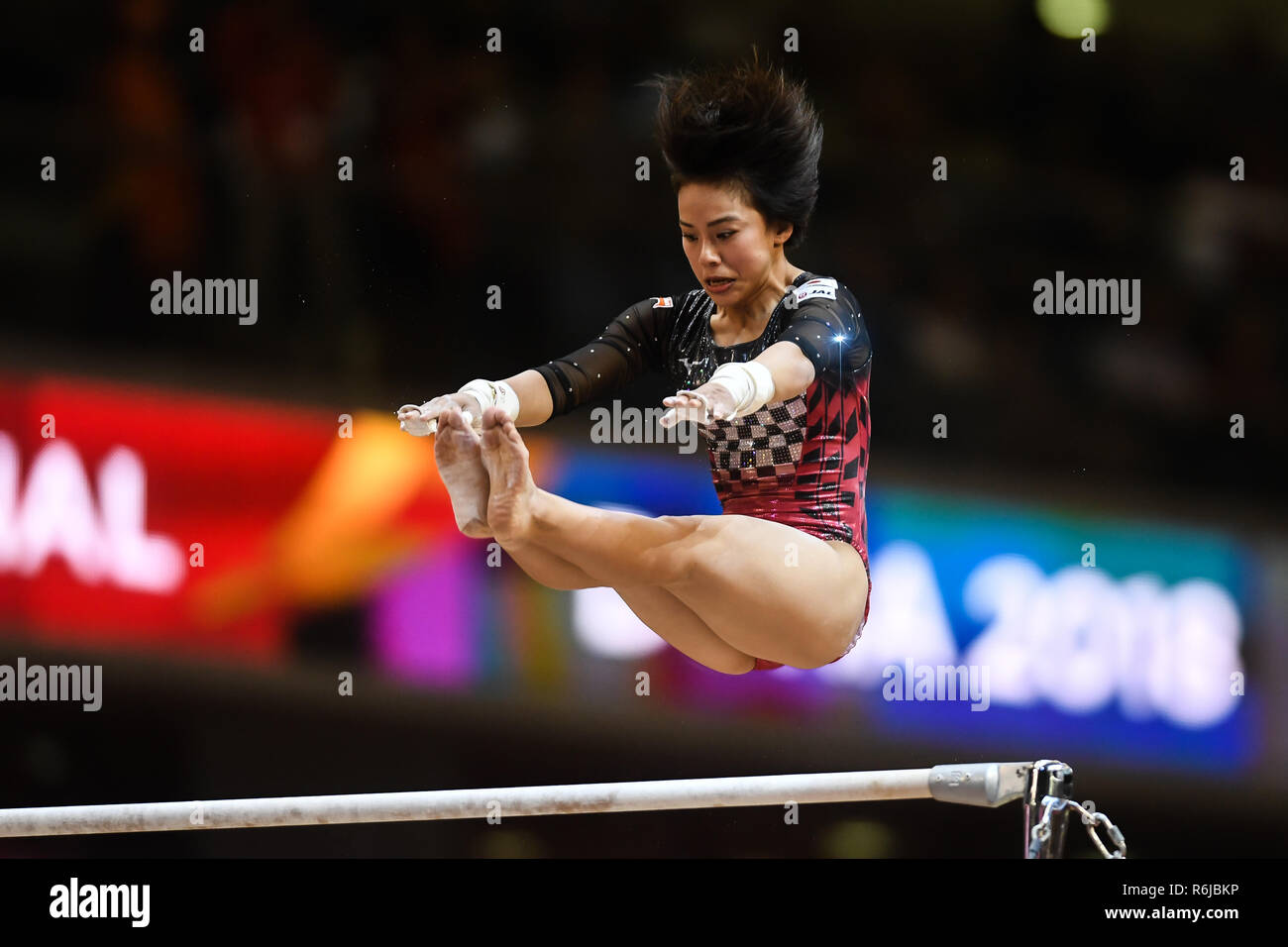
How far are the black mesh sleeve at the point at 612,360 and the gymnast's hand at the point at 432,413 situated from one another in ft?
1.04

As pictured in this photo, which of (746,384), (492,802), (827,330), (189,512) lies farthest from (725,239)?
(189,512)

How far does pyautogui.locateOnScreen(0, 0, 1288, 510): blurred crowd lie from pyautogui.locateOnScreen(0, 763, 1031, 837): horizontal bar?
183cm

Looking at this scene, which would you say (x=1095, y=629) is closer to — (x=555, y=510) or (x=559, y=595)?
(x=559, y=595)

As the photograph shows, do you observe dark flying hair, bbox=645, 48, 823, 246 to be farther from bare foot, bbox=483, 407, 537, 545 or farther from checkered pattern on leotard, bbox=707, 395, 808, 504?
bare foot, bbox=483, 407, 537, 545

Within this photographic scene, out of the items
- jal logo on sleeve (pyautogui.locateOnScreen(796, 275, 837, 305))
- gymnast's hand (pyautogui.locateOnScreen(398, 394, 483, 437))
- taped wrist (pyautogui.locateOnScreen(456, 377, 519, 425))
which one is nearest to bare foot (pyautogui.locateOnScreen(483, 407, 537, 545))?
gymnast's hand (pyautogui.locateOnScreen(398, 394, 483, 437))

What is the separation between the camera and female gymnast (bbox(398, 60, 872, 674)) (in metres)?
2.95

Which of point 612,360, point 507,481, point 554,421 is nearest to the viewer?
point 507,481

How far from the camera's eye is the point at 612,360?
3.63 metres

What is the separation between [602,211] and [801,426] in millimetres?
2064

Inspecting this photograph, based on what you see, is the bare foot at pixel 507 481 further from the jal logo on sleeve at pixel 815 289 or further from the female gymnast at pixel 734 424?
the jal logo on sleeve at pixel 815 289

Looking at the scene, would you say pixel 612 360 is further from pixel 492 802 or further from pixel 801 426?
pixel 492 802

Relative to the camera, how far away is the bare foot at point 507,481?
2.87 metres

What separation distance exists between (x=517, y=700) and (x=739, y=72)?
2601mm
